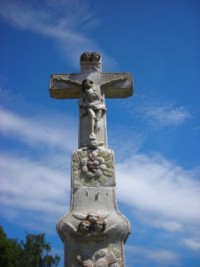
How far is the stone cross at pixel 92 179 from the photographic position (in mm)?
5273

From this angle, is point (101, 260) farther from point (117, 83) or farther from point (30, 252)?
point (30, 252)

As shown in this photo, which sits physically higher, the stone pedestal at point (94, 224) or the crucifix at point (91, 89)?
the crucifix at point (91, 89)

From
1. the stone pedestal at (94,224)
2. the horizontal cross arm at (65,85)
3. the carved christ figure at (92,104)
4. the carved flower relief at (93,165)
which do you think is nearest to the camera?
Result: the stone pedestal at (94,224)

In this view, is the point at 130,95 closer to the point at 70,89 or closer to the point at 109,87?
the point at 109,87

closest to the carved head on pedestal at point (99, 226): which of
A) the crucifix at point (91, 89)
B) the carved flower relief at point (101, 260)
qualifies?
the carved flower relief at point (101, 260)

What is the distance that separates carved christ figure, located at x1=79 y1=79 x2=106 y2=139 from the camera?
679cm

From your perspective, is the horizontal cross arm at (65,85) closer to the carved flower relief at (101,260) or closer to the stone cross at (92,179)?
the stone cross at (92,179)

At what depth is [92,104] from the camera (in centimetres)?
699

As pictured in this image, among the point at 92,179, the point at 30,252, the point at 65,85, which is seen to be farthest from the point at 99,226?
the point at 30,252

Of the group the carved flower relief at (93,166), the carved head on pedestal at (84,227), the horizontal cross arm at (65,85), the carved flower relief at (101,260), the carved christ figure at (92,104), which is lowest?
the carved flower relief at (101,260)

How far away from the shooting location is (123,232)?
5375 mm

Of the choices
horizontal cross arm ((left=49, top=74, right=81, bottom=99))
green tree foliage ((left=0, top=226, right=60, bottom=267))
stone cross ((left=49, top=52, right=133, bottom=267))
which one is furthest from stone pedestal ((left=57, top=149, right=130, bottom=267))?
green tree foliage ((left=0, top=226, right=60, bottom=267))

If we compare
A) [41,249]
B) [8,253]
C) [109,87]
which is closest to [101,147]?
[109,87]

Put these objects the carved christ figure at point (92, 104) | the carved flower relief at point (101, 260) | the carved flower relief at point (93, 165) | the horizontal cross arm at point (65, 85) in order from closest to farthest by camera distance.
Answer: the carved flower relief at point (101, 260) → the carved flower relief at point (93, 165) → the carved christ figure at point (92, 104) → the horizontal cross arm at point (65, 85)
